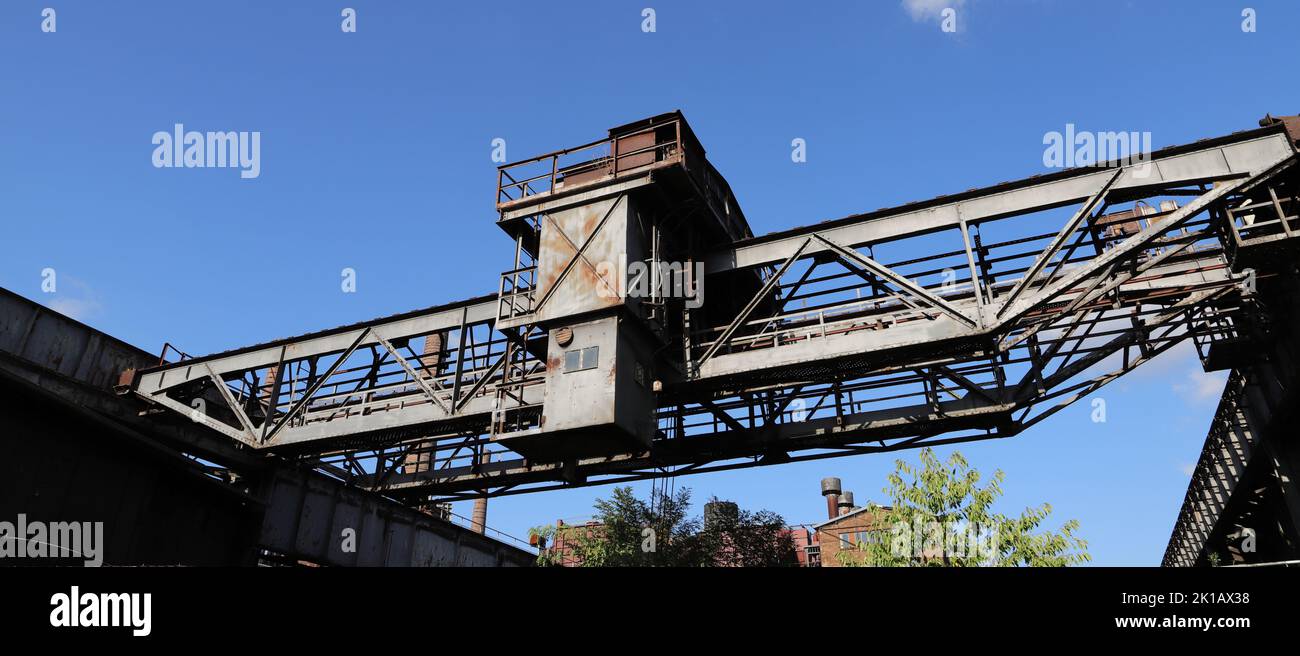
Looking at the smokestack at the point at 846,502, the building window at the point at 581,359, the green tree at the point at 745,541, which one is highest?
the building window at the point at 581,359

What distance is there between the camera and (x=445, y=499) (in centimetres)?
1681

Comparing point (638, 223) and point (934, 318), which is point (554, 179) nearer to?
point (638, 223)

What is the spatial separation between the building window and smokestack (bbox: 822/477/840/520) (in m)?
43.8

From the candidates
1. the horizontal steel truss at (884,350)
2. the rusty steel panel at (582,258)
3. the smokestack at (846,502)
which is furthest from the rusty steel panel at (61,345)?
the smokestack at (846,502)

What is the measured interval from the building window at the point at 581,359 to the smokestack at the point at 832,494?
144 ft

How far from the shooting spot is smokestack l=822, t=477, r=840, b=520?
2070 inches

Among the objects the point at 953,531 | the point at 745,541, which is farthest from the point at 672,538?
the point at 953,531

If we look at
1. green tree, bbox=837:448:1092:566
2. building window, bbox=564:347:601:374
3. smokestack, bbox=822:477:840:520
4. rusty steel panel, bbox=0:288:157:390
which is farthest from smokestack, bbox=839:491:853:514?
building window, bbox=564:347:601:374

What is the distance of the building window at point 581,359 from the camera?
1176cm

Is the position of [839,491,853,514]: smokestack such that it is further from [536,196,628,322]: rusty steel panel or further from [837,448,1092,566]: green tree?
[536,196,628,322]: rusty steel panel

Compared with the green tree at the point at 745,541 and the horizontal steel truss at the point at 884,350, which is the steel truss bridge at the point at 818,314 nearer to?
the horizontal steel truss at the point at 884,350

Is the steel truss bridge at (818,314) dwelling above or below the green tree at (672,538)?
above

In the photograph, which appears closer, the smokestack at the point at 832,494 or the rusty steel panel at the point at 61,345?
the rusty steel panel at the point at 61,345
